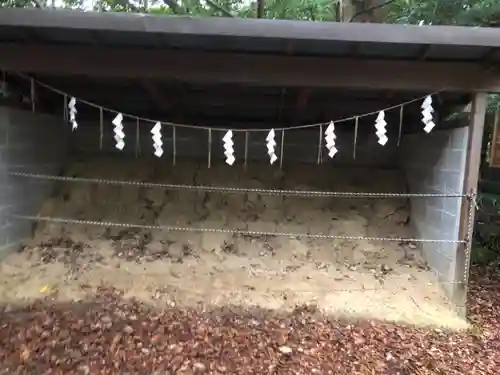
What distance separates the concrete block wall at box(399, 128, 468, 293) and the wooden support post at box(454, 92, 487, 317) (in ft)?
0.19

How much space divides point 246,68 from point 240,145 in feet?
6.94

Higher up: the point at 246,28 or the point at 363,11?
the point at 363,11

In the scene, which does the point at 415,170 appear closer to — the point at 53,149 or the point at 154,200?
the point at 154,200

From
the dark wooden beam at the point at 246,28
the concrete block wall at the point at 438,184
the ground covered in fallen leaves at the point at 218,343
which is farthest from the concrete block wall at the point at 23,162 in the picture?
the concrete block wall at the point at 438,184

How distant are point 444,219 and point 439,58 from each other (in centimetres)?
141

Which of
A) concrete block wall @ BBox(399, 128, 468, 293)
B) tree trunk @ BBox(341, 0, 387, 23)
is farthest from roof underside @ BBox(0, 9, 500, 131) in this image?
tree trunk @ BBox(341, 0, 387, 23)

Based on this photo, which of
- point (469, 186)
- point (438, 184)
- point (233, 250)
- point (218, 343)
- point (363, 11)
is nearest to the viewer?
point (218, 343)

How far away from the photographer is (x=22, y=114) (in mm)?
4512

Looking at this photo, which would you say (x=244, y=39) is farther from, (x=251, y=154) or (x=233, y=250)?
(x=251, y=154)

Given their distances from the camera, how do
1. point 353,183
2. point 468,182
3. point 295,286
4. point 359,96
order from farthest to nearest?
1. point 353,183
2. point 359,96
3. point 295,286
4. point 468,182

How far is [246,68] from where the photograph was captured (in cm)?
360

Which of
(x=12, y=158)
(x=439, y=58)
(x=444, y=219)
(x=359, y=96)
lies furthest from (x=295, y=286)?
(x=12, y=158)

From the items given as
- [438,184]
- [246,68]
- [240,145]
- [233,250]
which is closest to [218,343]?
[233,250]

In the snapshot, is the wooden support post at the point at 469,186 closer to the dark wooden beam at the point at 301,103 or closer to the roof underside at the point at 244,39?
the roof underside at the point at 244,39
